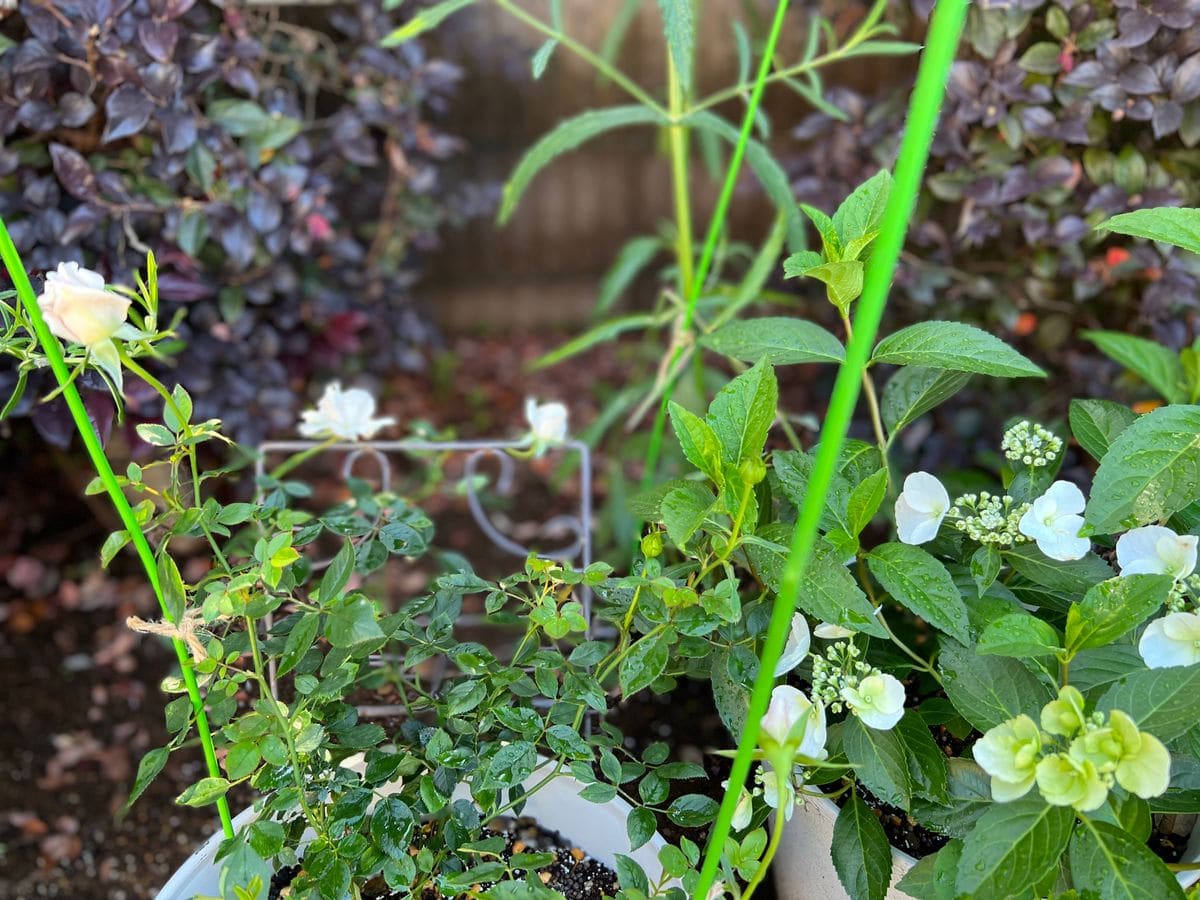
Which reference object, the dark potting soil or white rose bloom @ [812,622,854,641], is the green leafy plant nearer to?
white rose bloom @ [812,622,854,641]

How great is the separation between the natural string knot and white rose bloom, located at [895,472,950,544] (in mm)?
572

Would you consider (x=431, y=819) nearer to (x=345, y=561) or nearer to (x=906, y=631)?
(x=345, y=561)

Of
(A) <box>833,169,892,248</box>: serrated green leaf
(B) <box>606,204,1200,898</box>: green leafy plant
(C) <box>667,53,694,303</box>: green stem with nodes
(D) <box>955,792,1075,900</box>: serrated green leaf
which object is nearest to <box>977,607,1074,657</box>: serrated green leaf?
(B) <box>606,204,1200,898</box>: green leafy plant

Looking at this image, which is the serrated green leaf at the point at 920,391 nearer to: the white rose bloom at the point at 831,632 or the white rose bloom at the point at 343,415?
the white rose bloom at the point at 831,632

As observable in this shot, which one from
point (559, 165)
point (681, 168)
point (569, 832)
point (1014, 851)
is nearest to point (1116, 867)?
point (1014, 851)

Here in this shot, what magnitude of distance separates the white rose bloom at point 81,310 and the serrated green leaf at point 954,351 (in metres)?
0.58

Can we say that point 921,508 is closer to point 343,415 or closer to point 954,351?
point 954,351

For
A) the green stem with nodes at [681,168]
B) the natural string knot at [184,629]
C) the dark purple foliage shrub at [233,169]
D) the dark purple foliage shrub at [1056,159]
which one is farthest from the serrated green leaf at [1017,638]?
the dark purple foliage shrub at [233,169]

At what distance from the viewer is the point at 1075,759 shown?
2.04 ft

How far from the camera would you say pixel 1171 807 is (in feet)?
2.42

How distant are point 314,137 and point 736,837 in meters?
1.33

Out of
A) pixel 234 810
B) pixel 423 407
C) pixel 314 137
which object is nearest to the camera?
pixel 234 810

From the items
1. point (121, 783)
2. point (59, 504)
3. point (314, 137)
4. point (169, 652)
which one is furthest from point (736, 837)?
point (59, 504)

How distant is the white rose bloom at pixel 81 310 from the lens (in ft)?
2.12
